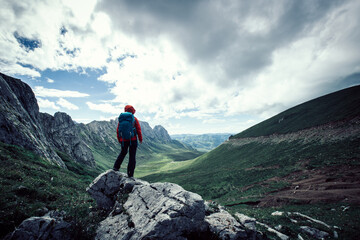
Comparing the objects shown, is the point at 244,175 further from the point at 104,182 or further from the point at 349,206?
the point at 104,182

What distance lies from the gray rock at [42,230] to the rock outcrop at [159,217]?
160 cm

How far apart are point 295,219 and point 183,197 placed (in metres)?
17.8

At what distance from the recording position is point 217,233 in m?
7.93

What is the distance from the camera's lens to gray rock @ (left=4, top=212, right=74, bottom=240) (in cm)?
575

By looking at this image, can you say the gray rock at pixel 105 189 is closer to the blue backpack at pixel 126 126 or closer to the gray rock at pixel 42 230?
→ the gray rock at pixel 42 230

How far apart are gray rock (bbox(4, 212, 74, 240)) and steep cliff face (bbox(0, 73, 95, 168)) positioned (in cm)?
3618

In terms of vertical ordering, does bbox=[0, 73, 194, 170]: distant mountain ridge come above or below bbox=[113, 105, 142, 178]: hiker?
above

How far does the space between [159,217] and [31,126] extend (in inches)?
2110

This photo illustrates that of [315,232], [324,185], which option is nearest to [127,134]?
[315,232]

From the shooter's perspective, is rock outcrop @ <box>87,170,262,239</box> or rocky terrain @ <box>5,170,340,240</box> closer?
rocky terrain @ <box>5,170,340,240</box>

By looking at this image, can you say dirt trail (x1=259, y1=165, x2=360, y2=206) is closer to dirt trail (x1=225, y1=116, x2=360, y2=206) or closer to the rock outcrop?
dirt trail (x1=225, y1=116, x2=360, y2=206)

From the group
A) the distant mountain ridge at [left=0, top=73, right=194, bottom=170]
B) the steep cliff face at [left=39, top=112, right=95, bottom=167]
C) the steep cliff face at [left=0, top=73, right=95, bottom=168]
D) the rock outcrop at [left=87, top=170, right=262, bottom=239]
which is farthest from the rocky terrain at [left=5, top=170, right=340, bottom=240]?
the steep cliff face at [left=39, top=112, right=95, bottom=167]

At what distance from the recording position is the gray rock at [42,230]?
5.75 m

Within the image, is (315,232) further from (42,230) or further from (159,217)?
(42,230)
